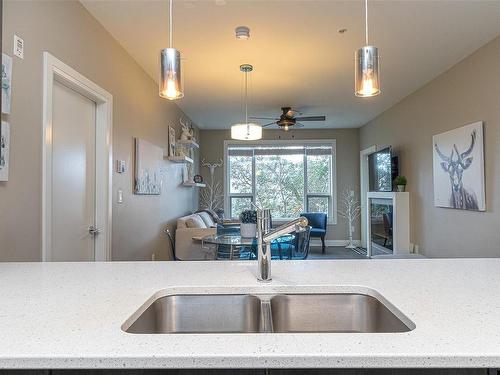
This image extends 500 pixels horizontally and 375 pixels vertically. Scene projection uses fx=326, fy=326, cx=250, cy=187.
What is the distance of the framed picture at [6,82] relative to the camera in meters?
1.67

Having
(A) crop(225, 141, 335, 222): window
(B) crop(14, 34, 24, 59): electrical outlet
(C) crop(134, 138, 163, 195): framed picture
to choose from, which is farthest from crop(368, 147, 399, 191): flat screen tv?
(B) crop(14, 34, 24, 59): electrical outlet

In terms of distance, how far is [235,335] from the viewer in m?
0.74

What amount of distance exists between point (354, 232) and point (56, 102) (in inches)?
259

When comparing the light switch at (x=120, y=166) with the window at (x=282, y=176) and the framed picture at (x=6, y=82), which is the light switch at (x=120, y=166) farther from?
the window at (x=282, y=176)

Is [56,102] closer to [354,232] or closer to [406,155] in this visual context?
[406,155]

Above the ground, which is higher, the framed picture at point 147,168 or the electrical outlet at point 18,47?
the electrical outlet at point 18,47

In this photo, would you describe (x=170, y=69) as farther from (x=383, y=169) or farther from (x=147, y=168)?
(x=383, y=169)

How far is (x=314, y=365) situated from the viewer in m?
0.64

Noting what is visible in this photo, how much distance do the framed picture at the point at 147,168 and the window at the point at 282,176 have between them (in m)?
3.30

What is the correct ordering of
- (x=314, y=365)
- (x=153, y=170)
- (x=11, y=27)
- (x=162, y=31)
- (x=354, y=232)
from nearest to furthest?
(x=314, y=365) < (x=11, y=27) < (x=162, y=31) < (x=153, y=170) < (x=354, y=232)

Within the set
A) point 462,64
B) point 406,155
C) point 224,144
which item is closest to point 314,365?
point 462,64

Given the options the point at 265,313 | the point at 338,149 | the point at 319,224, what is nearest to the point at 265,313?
the point at 265,313

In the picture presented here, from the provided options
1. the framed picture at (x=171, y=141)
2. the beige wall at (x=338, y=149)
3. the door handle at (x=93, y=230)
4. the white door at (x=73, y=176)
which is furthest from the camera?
the beige wall at (x=338, y=149)

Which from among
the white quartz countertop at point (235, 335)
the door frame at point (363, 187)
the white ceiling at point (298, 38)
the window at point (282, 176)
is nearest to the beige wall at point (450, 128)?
the white ceiling at point (298, 38)
